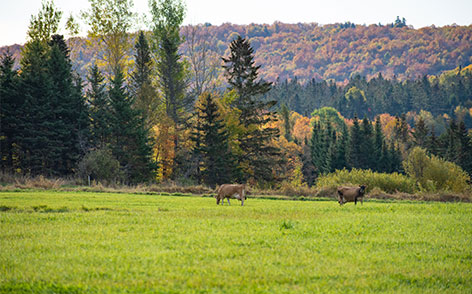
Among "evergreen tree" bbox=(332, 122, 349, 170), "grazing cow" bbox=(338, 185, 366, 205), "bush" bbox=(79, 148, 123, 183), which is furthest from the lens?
"evergreen tree" bbox=(332, 122, 349, 170)

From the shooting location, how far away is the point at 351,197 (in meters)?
25.7

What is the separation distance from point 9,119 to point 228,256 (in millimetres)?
44319

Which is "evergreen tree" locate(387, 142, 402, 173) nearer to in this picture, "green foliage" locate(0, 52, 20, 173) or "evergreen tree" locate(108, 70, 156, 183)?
"evergreen tree" locate(108, 70, 156, 183)

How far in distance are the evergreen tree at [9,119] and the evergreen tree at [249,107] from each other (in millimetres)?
25049

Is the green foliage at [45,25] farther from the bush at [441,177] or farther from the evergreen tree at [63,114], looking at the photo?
the bush at [441,177]

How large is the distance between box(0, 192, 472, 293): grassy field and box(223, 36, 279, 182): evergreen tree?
47.1 m

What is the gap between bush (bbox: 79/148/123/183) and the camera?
1759 inches

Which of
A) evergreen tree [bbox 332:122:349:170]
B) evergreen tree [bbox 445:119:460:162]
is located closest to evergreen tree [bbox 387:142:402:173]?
evergreen tree [bbox 332:122:349:170]

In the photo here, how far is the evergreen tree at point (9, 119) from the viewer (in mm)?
47500

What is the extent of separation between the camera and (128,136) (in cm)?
5453

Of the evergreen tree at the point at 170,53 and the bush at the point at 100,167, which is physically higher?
the evergreen tree at the point at 170,53

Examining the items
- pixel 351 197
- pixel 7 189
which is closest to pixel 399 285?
pixel 351 197

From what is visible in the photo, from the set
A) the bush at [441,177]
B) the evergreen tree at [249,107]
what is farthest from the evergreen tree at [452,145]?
the evergreen tree at [249,107]

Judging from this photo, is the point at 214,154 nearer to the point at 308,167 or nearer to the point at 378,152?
the point at 378,152
